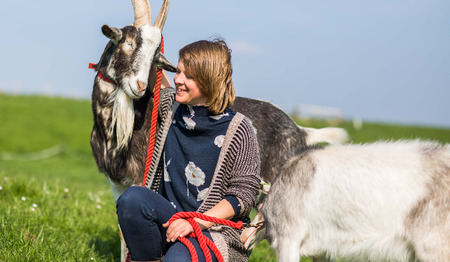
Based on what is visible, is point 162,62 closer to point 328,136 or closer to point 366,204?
point 328,136

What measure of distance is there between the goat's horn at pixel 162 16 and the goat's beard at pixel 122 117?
1.91ft

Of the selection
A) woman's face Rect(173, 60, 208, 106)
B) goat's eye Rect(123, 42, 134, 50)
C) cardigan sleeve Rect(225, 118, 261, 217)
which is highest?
goat's eye Rect(123, 42, 134, 50)

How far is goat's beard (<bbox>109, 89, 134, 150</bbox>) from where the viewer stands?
372cm

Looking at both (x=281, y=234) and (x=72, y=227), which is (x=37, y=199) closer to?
(x=72, y=227)

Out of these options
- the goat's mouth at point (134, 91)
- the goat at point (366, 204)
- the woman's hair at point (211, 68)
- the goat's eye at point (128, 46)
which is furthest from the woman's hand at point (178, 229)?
the goat's eye at point (128, 46)

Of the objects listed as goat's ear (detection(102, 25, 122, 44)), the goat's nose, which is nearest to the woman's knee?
the goat's nose

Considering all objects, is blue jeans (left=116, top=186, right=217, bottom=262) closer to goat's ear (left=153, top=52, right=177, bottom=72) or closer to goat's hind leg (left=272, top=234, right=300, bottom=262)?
goat's hind leg (left=272, top=234, right=300, bottom=262)

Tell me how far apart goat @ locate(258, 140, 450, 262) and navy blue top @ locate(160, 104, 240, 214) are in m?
0.59

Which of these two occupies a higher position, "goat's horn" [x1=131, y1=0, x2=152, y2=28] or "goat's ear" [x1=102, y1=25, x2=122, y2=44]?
"goat's horn" [x1=131, y1=0, x2=152, y2=28]

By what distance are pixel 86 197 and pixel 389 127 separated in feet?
83.6

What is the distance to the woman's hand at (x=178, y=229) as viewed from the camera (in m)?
2.92

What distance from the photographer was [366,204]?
2.43 metres

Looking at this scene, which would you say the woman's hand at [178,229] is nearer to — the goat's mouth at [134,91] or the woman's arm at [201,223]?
the woman's arm at [201,223]

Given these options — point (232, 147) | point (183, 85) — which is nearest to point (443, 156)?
point (232, 147)
